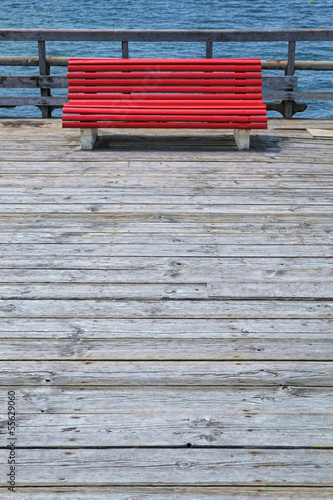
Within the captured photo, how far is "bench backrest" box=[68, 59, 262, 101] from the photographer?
21.5ft

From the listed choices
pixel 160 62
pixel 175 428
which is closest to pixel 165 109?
pixel 160 62

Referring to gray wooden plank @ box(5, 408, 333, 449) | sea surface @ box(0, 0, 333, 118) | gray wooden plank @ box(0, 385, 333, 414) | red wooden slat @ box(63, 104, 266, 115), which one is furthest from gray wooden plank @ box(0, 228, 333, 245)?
sea surface @ box(0, 0, 333, 118)

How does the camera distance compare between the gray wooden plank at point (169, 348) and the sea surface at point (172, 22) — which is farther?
the sea surface at point (172, 22)

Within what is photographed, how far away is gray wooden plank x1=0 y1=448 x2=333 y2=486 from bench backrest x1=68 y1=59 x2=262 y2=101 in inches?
190

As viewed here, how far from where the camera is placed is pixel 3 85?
7648 mm

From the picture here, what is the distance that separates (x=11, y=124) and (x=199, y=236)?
414 centimetres

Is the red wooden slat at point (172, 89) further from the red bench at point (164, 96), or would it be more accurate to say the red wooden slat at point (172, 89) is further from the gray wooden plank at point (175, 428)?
the gray wooden plank at point (175, 428)

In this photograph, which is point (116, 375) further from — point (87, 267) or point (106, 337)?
point (87, 267)

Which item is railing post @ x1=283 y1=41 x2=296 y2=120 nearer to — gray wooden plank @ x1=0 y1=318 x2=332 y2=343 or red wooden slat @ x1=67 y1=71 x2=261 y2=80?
red wooden slat @ x1=67 y1=71 x2=261 y2=80

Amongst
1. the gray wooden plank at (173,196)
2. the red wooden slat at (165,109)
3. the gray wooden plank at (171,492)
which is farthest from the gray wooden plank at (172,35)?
the gray wooden plank at (171,492)

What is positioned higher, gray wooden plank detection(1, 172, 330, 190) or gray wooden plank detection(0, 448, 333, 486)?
gray wooden plank detection(0, 448, 333, 486)

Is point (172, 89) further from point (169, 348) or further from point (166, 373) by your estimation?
point (166, 373)

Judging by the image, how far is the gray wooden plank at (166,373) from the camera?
2.75 meters

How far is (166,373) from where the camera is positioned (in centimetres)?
281
